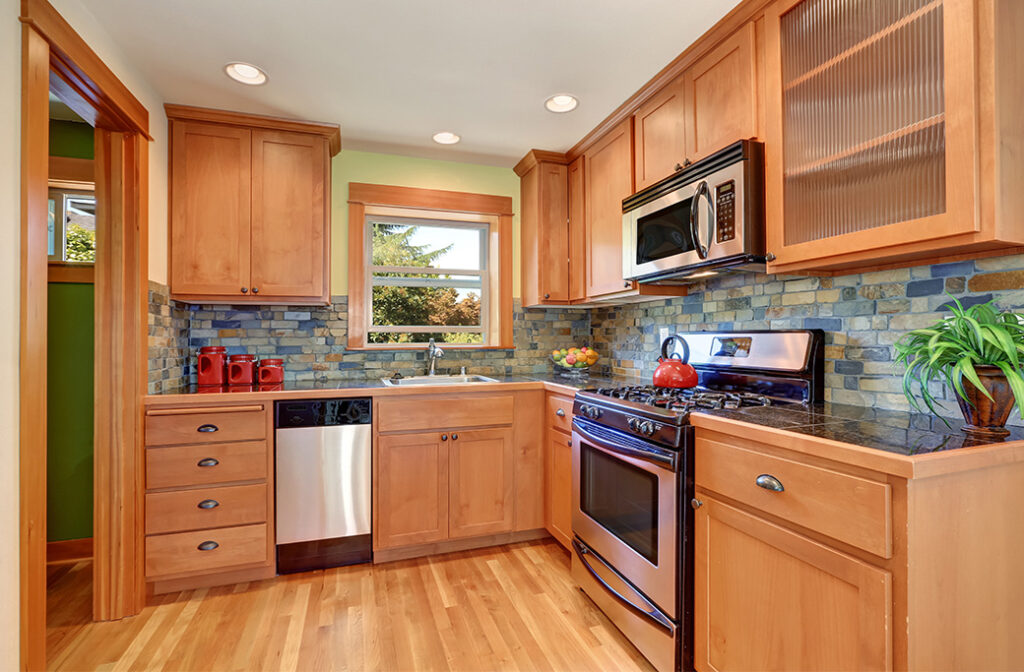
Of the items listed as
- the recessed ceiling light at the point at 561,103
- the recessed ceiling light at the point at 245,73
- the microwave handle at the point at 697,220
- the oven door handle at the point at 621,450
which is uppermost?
the recessed ceiling light at the point at 561,103

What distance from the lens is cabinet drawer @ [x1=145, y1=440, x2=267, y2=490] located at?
2.22 metres

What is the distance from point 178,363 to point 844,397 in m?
3.11

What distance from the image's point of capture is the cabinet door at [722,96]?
179 cm

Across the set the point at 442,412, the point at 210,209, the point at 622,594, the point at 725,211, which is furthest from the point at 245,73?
the point at 622,594

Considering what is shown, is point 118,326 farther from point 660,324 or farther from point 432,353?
point 660,324

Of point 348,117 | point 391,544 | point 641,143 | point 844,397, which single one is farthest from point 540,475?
point 348,117

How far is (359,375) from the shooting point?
311cm

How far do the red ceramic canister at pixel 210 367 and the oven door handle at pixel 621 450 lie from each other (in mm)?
1906

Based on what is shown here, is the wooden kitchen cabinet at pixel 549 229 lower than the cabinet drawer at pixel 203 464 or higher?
higher

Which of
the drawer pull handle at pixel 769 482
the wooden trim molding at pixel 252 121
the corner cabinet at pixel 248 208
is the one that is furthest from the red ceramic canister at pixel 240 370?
the drawer pull handle at pixel 769 482

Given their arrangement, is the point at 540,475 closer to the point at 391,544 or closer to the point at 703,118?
the point at 391,544

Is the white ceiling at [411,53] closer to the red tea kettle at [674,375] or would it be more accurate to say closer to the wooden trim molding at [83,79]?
the wooden trim molding at [83,79]

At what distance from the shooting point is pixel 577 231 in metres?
3.14

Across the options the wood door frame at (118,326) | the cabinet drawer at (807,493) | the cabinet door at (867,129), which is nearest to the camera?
the cabinet drawer at (807,493)
